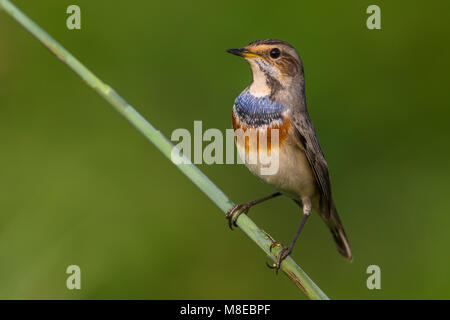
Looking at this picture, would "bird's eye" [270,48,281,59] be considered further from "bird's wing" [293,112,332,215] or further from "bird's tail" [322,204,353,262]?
"bird's tail" [322,204,353,262]

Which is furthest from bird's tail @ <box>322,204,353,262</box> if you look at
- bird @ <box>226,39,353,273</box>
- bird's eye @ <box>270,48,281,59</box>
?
bird's eye @ <box>270,48,281,59</box>

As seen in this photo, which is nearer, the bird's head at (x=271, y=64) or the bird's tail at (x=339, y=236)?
the bird's head at (x=271, y=64)

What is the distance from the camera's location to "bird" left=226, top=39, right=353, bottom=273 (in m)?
3.02

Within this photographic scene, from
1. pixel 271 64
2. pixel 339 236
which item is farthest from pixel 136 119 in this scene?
pixel 339 236

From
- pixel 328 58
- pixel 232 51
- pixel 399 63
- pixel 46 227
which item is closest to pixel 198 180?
pixel 232 51

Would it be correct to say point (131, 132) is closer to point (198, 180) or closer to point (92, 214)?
point (92, 214)

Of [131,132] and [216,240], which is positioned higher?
[131,132]

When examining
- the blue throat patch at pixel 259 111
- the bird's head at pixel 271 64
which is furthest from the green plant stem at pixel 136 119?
the bird's head at pixel 271 64

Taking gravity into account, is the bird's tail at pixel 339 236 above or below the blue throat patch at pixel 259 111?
below

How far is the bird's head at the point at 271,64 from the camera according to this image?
301cm

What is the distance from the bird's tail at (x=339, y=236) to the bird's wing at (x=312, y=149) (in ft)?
0.90

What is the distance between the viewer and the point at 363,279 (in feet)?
13.3

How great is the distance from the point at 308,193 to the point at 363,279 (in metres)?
1.03

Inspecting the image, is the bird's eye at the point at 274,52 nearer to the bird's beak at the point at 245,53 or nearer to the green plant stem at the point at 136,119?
the bird's beak at the point at 245,53
